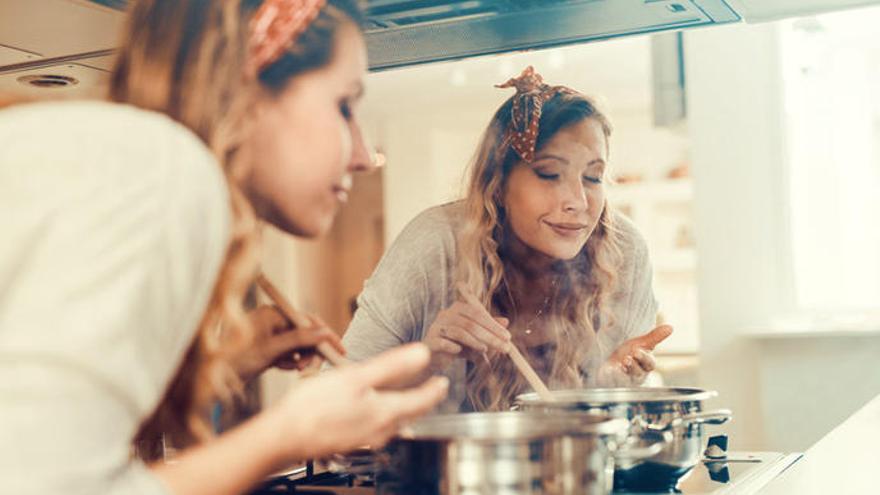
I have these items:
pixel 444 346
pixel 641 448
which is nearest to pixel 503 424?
pixel 641 448

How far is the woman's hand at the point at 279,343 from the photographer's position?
3.40ft

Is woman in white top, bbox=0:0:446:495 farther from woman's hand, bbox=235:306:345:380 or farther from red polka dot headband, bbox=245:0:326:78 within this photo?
woman's hand, bbox=235:306:345:380

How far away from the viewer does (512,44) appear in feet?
4.96

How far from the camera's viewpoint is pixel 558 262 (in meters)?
1.65

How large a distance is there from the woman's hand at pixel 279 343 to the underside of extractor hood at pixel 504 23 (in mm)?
442

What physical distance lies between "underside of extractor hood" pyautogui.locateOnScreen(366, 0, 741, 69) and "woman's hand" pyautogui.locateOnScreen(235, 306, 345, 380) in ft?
1.45

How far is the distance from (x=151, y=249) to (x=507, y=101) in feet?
3.51

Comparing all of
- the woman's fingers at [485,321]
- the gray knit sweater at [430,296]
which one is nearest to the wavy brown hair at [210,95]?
the gray knit sweater at [430,296]

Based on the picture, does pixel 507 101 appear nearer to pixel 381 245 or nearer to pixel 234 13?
pixel 381 245

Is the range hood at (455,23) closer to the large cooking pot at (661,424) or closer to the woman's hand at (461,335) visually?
the woman's hand at (461,335)

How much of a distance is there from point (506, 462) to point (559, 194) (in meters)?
0.79

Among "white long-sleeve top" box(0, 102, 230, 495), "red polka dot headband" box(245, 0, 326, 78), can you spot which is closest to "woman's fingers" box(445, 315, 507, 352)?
"red polka dot headband" box(245, 0, 326, 78)

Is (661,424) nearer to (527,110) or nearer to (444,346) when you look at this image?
(444,346)

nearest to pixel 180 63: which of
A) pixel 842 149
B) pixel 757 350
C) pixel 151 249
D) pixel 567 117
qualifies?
pixel 151 249
